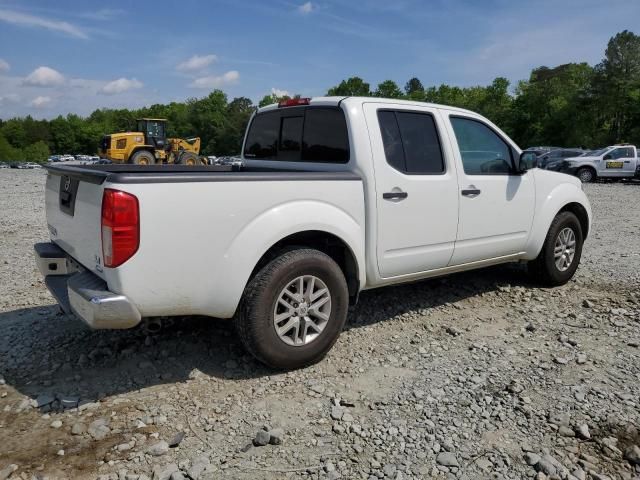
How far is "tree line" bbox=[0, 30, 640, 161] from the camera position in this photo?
51.0 meters

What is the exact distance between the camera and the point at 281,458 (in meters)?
2.73

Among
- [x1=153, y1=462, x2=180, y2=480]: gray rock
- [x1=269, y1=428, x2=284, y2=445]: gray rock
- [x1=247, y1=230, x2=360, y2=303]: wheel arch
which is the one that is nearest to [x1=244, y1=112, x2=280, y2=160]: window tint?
[x1=247, y1=230, x2=360, y2=303]: wheel arch

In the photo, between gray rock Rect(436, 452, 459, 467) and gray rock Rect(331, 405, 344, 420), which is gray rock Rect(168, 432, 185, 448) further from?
gray rock Rect(436, 452, 459, 467)

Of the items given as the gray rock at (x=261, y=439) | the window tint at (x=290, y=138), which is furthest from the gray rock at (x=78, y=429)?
the window tint at (x=290, y=138)

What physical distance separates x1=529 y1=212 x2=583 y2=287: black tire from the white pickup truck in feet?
0.48

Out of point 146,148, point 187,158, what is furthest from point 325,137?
point 146,148

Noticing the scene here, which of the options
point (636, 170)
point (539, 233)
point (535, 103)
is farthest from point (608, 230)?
point (535, 103)

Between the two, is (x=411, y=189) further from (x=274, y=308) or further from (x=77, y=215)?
(x=77, y=215)

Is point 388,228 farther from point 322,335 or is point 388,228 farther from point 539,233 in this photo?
point 539,233

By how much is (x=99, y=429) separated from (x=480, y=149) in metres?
3.88

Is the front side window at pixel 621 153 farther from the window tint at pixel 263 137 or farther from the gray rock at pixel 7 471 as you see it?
the gray rock at pixel 7 471

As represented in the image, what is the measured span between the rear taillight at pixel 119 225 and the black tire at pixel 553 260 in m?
4.29

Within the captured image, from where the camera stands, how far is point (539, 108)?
204 feet

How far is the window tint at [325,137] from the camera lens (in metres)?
4.04
